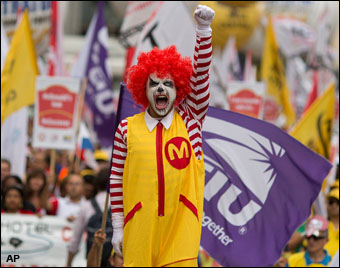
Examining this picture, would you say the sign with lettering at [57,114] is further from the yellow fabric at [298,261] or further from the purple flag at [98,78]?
the yellow fabric at [298,261]

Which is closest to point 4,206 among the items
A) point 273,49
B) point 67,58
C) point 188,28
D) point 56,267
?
point 56,267

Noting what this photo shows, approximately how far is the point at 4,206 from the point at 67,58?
29019 millimetres

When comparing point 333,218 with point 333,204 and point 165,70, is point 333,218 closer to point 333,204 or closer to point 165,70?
point 333,204

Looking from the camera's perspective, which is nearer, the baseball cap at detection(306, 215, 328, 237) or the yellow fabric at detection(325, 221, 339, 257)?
the baseball cap at detection(306, 215, 328, 237)

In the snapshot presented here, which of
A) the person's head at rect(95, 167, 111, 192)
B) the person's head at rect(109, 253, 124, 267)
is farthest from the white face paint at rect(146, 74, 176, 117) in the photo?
the person's head at rect(95, 167, 111, 192)

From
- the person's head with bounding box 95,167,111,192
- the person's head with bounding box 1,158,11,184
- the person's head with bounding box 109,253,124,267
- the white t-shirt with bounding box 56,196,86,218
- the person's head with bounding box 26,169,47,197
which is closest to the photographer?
the person's head with bounding box 109,253,124,267

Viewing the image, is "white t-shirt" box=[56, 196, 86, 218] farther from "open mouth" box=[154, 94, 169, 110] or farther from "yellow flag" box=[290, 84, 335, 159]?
"open mouth" box=[154, 94, 169, 110]

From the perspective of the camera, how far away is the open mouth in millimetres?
4773

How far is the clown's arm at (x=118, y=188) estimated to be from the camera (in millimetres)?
4816

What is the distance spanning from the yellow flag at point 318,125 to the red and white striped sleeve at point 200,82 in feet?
16.8

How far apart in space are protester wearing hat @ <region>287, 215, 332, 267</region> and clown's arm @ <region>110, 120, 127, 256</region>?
283 centimetres

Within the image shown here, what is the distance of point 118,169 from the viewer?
4879 mm

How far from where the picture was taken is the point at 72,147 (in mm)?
11508

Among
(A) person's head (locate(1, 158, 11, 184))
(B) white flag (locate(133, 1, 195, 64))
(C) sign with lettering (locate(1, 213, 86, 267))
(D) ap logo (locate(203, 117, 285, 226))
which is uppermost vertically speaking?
(B) white flag (locate(133, 1, 195, 64))
